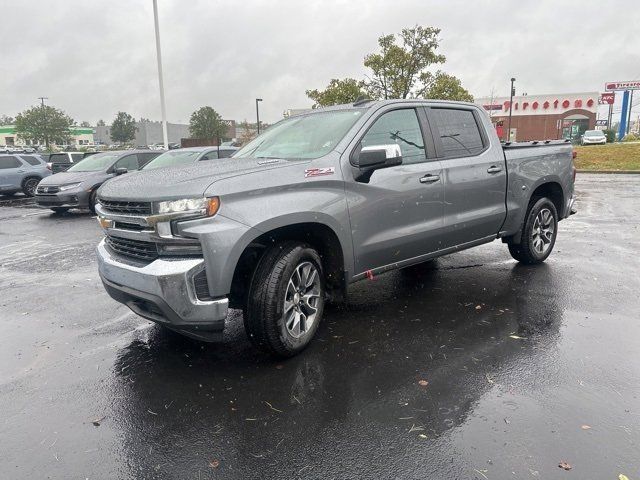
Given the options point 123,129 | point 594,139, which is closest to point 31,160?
point 594,139

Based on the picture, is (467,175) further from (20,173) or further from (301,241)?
(20,173)

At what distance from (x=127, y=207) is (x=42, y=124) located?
78468 mm

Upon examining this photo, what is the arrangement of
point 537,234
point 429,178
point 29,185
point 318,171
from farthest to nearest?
point 29,185
point 537,234
point 429,178
point 318,171

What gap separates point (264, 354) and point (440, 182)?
2329 mm

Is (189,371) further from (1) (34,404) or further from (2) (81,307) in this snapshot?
(2) (81,307)

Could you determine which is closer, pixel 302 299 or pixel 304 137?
pixel 302 299

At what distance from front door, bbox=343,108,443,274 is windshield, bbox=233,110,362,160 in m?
0.24

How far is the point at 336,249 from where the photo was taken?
3961 millimetres

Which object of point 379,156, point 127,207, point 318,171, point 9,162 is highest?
point 379,156

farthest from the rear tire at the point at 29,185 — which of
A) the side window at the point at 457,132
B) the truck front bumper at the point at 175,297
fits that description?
the side window at the point at 457,132

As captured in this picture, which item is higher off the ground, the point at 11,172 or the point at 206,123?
the point at 206,123

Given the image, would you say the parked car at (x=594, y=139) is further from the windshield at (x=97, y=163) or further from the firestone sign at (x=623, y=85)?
the windshield at (x=97, y=163)

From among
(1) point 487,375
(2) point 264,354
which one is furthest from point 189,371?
(1) point 487,375

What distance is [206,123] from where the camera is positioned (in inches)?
2603
